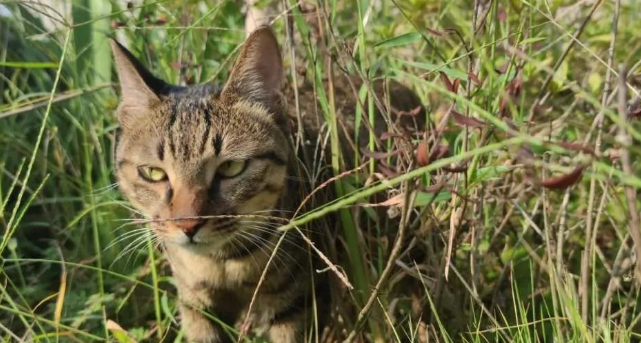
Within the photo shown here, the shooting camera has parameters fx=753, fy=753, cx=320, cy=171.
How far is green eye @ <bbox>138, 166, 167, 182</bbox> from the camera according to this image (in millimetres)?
1802

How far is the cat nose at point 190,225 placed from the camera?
1.65 m

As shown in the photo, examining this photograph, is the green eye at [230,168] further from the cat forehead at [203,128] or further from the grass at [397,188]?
the grass at [397,188]

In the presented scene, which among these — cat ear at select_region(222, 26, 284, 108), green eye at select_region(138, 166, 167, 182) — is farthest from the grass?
green eye at select_region(138, 166, 167, 182)

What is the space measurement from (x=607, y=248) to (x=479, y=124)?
1.40 meters

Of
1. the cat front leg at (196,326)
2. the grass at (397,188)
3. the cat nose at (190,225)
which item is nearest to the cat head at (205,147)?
the cat nose at (190,225)

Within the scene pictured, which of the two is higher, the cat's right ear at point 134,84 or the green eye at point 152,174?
the cat's right ear at point 134,84

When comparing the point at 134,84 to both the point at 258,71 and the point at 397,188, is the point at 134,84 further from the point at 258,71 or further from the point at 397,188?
the point at 397,188

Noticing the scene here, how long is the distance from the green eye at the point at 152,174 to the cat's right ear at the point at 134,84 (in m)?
0.17

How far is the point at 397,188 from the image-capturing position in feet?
6.07

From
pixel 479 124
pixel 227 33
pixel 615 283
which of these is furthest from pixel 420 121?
pixel 479 124

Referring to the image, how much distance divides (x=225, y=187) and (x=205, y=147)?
0.10 meters

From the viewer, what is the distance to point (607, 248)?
95.4 inches

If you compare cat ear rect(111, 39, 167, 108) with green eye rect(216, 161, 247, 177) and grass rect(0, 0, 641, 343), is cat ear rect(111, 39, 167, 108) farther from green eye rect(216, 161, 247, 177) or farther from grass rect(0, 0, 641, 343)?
green eye rect(216, 161, 247, 177)

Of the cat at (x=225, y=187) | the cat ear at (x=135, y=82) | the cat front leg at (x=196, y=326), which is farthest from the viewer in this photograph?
the cat front leg at (x=196, y=326)
